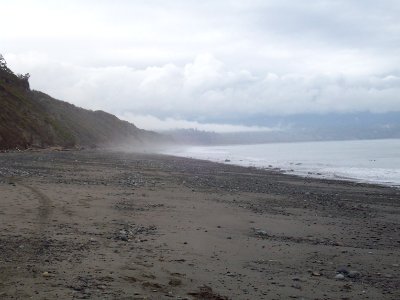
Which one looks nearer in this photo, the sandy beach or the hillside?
the sandy beach

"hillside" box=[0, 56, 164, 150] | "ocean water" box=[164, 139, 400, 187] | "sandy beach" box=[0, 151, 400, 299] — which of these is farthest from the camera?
"hillside" box=[0, 56, 164, 150]

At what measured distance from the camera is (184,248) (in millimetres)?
8469

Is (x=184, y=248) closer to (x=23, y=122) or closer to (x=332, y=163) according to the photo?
(x=332, y=163)

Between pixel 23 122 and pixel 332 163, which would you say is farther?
pixel 332 163

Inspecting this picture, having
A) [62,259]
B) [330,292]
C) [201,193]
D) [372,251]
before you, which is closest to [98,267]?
[62,259]

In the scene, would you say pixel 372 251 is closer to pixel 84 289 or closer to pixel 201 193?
pixel 84 289

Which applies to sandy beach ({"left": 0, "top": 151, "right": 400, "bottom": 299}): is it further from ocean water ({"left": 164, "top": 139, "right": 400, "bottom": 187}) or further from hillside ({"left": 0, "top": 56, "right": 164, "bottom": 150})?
hillside ({"left": 0, "top": 56, "right": 164, "bottom": 150})

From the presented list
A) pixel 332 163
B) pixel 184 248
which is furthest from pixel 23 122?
pixel 184 248

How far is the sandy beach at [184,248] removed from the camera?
20.3ft

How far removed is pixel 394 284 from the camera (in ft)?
22.8

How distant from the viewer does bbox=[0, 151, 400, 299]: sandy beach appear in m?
6.18

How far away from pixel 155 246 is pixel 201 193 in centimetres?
935

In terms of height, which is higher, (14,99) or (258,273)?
(14,99)

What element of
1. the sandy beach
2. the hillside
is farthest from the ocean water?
the hillside
